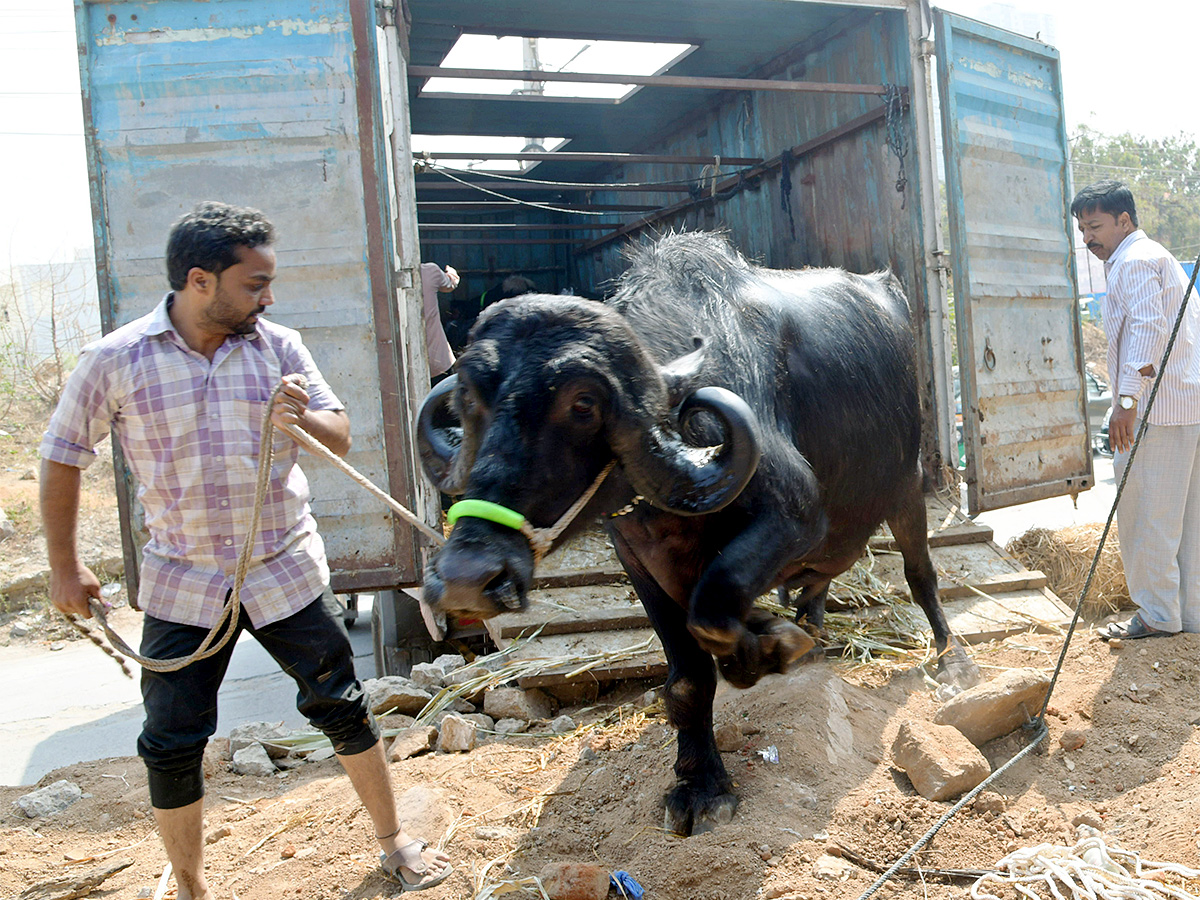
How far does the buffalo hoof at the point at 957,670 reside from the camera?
13.7 feet

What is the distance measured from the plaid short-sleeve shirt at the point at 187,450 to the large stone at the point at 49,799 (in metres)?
1.81

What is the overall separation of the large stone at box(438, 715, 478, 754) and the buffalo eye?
203 centimetres

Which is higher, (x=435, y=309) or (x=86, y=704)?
(x=435, y=309)

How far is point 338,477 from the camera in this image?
459cm

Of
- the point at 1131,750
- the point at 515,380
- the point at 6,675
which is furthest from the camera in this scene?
the point at 6,675

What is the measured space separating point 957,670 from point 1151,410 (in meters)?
1.66

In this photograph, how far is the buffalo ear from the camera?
2.70 metres

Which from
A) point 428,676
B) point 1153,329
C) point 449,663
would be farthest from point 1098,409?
point 428,676

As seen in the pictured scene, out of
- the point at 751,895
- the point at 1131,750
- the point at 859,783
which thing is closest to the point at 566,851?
the point at 751,895

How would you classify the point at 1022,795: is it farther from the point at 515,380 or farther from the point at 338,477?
the point at 338,477

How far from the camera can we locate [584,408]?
242cm

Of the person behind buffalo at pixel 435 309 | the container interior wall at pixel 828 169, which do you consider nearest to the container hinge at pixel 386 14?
the container interior wall at pixel 828 169

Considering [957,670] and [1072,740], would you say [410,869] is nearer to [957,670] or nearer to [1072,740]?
[1072,740]

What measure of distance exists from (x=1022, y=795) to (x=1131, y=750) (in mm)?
634
